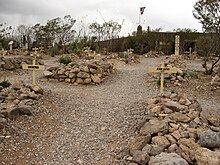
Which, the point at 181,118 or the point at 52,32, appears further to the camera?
the point at 52,32

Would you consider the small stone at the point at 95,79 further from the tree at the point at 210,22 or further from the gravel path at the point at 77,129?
the tree at the point at 210,22

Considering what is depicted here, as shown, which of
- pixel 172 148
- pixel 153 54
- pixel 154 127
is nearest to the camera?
pixel 172 148

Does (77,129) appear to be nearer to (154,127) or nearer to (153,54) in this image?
(154,127)

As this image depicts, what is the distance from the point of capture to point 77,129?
19.5ft

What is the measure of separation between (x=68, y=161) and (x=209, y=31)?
10.4 meters

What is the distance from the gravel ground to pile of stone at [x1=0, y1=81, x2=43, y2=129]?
15 cm

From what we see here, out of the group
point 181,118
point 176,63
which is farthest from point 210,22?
point 181,118

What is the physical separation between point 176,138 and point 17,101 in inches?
136

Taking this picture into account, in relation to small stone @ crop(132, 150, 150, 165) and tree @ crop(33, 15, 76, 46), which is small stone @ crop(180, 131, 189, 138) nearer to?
small stone @ crop(132, 150, 150, 165)

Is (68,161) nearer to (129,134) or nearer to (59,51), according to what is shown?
(129,134)

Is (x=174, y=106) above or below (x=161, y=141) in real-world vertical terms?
above

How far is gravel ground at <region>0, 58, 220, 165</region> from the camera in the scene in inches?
190

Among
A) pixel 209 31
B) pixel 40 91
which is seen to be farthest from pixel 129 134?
pixel 209 31

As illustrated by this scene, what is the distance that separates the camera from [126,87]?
979cm
